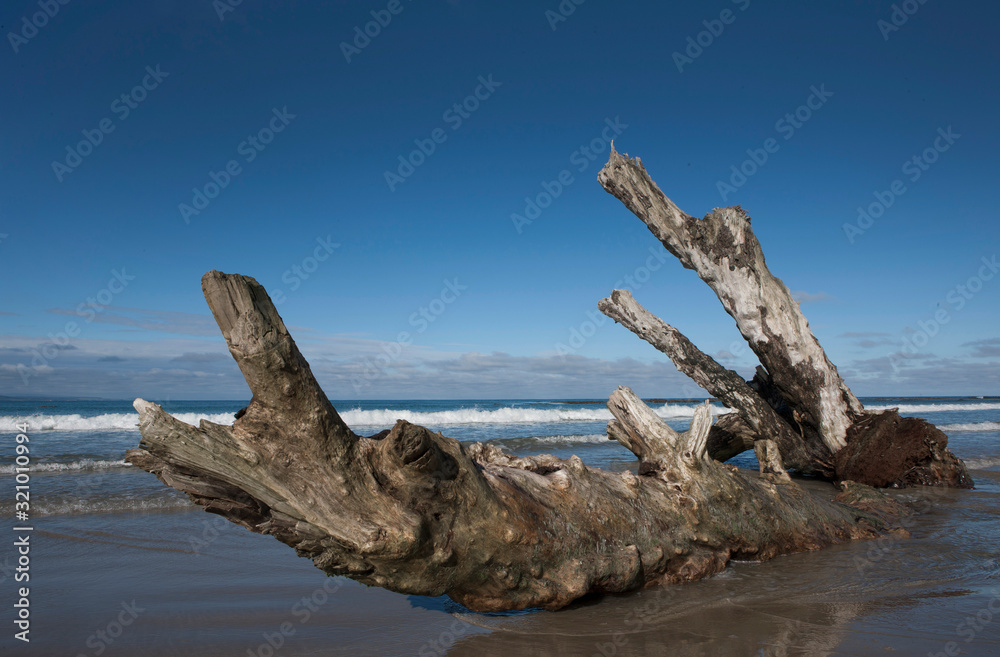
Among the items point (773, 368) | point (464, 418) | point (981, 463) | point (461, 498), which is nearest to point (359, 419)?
point (464, 418)

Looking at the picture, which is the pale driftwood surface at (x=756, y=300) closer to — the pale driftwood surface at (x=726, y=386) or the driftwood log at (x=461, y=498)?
the pale driftwood surface at (x=726, y=386)

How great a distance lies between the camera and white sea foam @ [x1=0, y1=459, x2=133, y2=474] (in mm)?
8570

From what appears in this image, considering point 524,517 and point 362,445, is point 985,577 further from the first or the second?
point 362,445

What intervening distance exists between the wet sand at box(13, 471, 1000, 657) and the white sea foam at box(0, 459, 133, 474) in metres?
4.69

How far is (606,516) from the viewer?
3.37m

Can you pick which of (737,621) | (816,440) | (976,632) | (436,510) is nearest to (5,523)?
(436,510)

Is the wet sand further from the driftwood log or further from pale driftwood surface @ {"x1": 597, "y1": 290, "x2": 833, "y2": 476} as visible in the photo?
pale driftwood surface @ {"x1": 597, "y1": 290, "x2": 833, "y2": 476}

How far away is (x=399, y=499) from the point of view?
2.64 meters

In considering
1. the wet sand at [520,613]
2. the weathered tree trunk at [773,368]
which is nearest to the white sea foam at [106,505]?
the wet sand at [520,613]

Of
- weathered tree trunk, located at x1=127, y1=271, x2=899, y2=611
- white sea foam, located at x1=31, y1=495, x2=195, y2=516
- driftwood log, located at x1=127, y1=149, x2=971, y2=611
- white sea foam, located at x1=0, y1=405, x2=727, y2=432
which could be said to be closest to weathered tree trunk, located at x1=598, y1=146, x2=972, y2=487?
driftwood log, located at x1=127, y1=149, x2=971, y2=611

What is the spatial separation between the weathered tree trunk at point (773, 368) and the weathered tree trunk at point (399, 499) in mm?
4077

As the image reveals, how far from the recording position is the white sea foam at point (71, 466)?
8.57m

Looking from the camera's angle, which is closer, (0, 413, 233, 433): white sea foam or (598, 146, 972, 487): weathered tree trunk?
(598, 146, 972, 487): weathered tree trunk

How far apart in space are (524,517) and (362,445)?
0.98m
